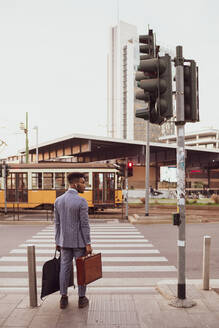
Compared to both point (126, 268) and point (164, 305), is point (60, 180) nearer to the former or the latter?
point (126, 268)

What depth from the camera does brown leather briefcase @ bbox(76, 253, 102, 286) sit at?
4.50 metres

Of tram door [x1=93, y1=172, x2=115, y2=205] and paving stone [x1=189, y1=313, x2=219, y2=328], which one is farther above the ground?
tram door [x1=93, y1=172, x2=115, y2=205]

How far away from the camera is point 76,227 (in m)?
4.75

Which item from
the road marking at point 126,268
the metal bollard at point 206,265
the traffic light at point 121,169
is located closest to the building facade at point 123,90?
the traffic light at point 121,169

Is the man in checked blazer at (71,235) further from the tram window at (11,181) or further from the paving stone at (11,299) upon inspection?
the tram window at (11,181)

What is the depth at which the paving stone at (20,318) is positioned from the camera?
4204 mm

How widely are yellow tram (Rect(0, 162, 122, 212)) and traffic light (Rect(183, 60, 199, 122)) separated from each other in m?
15.7

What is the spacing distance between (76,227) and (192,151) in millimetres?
41211

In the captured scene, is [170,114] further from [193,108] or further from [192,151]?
[192,151]

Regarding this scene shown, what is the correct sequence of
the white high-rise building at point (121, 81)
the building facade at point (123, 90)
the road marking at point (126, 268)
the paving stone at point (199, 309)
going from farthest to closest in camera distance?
the white high-rise building at point (121, 81)
the building facade at point (123, 90)
the road marking at point (126, 268)
the paving stone at point (199, 309)

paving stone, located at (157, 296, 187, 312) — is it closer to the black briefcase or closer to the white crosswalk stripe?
the black briefcase

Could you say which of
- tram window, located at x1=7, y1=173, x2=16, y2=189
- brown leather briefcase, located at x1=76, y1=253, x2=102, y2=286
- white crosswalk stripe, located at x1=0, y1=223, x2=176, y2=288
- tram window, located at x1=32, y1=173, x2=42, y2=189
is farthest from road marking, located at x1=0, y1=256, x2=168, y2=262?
tram window, located at x1=7, y1=173, x2=16, y2=189

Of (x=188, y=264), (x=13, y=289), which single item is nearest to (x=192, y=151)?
(x=188, y=264)

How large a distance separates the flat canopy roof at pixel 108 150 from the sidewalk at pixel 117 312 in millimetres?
29779
